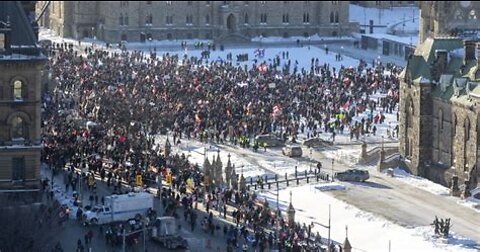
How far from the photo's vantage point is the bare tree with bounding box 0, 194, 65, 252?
66.2m

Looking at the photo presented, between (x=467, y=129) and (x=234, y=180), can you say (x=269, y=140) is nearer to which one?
(x=234, y=180)

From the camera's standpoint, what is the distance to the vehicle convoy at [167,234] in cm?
7256

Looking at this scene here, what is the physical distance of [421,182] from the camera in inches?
3580

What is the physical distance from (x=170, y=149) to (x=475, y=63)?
20.7 meters

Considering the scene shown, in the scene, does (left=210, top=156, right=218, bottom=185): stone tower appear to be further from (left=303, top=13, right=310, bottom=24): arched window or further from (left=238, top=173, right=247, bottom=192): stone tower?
(left=303, top=13, right=310, bottom=24): arched window

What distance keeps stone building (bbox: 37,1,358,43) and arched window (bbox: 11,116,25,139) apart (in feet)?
280

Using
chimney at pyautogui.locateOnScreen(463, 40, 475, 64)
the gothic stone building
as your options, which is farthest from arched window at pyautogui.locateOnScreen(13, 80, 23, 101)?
chimney at pyautogui.locateOnScreen(463, 40, 475, 64)

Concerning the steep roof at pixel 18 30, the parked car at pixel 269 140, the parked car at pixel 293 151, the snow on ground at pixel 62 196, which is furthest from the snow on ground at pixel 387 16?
the steep roof at pixel 18 30

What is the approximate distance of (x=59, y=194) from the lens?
271ft

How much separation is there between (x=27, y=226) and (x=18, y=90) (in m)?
14.2

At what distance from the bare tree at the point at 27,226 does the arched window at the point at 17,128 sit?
6145 millimetres

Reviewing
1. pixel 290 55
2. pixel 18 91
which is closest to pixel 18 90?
pixel 18 91

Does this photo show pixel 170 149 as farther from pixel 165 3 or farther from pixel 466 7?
pixel 165 3

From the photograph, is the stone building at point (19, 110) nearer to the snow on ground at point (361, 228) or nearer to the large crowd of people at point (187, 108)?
the large crowd of people at point (187, 108)
